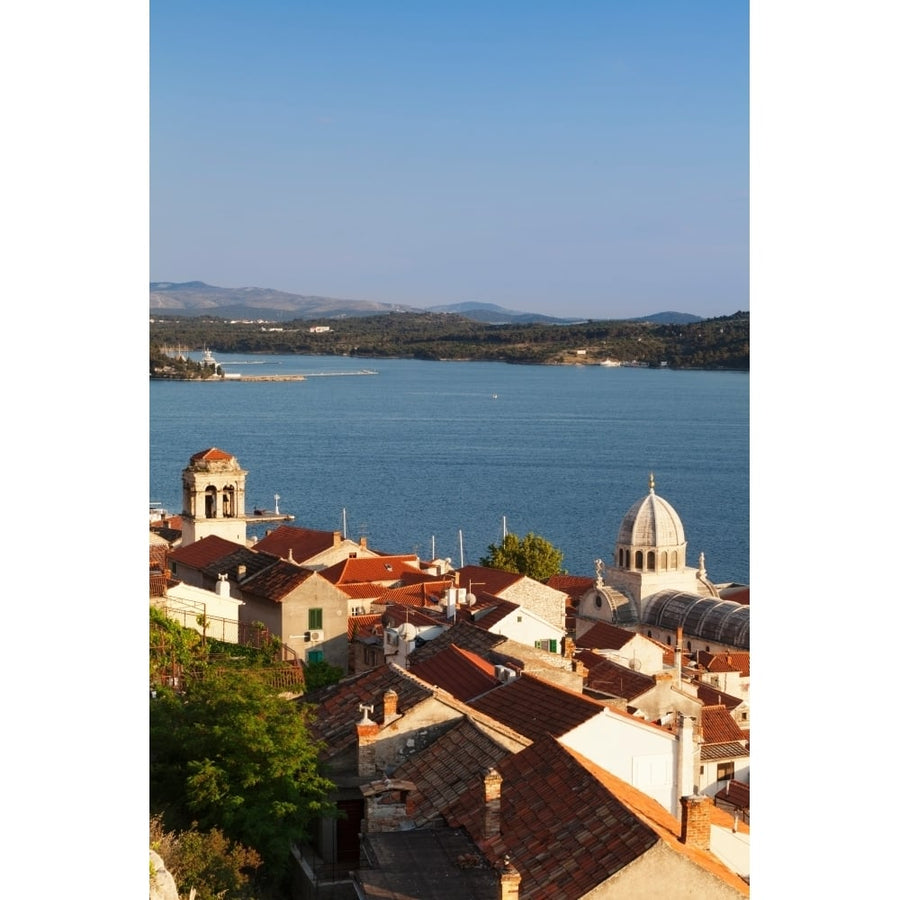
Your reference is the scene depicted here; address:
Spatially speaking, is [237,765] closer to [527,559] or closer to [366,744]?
[366,744]

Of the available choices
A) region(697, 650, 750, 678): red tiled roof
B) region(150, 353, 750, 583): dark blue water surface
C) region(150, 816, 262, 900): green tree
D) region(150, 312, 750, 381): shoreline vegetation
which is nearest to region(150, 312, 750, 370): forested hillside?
region(150, 312, 750, 381): shoreline vegetation

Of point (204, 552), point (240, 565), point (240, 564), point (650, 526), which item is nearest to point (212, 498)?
point (204, 552)

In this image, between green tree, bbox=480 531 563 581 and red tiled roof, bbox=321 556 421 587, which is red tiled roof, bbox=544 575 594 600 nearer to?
green tree, bbox=480 531 563 581

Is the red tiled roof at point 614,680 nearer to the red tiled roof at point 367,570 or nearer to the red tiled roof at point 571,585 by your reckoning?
the red tiled roof at point 367,570

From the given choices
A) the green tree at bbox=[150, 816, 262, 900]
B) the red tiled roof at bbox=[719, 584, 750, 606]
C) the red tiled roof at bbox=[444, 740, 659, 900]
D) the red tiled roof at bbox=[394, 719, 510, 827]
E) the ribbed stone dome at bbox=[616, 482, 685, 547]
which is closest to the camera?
the green tree at bbox=[150, 816, 262, 900]
